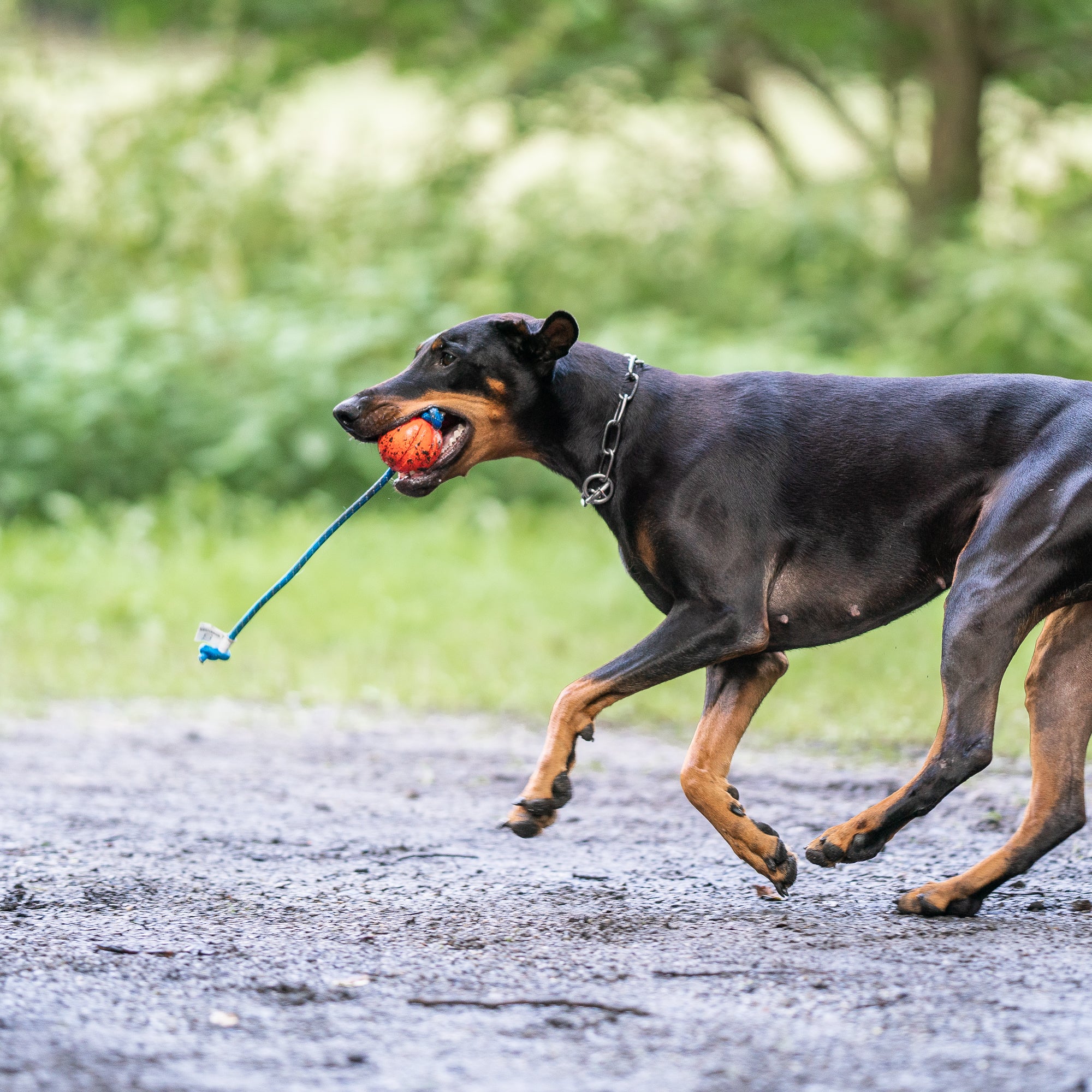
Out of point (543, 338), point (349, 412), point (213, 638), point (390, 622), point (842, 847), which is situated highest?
point (543, 338)

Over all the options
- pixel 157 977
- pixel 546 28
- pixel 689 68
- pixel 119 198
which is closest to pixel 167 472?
pixel 119 198

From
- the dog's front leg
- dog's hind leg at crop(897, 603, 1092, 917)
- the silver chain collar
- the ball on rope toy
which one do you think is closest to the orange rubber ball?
the ball on rope toy

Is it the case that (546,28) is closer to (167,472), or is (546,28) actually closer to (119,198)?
(119,198)

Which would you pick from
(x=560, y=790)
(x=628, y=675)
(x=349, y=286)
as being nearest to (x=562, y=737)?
(x=560, y=790)

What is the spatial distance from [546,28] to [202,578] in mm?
7718

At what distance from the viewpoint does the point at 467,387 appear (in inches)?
173

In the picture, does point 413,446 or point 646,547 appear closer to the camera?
point 646,547

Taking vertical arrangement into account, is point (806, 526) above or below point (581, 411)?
below

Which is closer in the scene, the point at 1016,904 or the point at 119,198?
the point at 1016,904

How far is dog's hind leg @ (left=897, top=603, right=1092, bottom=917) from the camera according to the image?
157 inches

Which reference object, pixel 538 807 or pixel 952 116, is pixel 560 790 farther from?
pixel 952 116

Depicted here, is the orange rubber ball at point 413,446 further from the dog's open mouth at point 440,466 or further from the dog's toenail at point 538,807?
the dog's toenail at point 538,807

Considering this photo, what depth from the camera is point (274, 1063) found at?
2932mm

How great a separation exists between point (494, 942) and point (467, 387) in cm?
156
